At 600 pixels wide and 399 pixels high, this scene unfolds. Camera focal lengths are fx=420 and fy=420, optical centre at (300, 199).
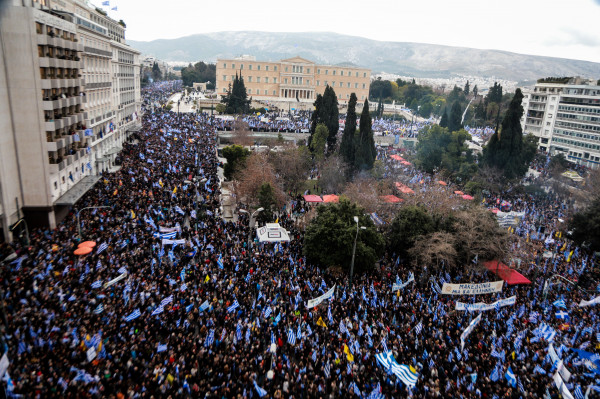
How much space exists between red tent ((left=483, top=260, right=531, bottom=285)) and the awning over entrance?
83.4ft

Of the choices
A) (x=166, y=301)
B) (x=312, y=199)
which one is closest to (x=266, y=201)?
(x=312, y=199)

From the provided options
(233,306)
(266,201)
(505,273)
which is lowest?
(505,273)

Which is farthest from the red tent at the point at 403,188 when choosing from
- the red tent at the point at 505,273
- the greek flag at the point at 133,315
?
the greek flag at the point at 133,315

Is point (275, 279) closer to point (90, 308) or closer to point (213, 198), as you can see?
point (90, 308)

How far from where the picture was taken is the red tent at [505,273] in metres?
23.5

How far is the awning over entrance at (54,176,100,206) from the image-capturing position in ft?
85.6

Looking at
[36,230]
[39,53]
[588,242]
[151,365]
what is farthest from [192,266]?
Answer: [588,242]

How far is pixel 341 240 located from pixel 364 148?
21.9 metres

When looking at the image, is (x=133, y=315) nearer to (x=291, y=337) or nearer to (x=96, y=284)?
(x=96, y=284)

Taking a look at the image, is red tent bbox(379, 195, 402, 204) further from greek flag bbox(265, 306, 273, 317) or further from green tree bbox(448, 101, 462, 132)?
green tree bbox(448, 101, 462, 132)

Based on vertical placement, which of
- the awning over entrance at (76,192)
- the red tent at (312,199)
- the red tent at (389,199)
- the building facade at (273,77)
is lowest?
the red tent at (312,199)

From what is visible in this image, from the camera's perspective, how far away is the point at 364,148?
4294cm

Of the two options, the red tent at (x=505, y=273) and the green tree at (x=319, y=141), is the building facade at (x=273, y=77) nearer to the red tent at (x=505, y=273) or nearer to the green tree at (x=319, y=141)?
the green tree at (x=319, y=141)

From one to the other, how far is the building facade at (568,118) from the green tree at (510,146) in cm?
1853
